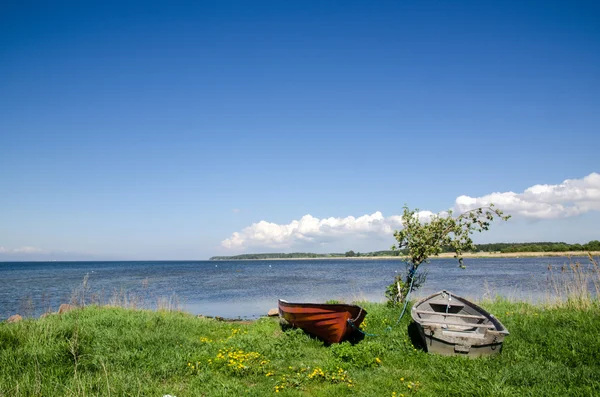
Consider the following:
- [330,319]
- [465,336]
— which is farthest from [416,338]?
[330,319]

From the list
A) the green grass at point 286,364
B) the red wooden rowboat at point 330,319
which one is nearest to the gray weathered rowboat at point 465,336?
the green grass at point 286,364

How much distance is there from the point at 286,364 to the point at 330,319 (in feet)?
6.17

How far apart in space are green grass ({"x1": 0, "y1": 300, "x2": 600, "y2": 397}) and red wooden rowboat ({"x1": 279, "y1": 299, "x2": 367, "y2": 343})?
35 centimetres

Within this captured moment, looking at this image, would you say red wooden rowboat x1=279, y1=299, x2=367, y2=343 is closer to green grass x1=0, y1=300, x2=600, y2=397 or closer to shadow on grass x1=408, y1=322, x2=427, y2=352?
green grass x1=0, y1=300, x2=600, y2=397

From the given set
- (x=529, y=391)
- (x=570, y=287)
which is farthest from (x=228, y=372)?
(x=570, y=287)

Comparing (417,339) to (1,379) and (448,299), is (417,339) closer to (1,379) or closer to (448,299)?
(448,299)

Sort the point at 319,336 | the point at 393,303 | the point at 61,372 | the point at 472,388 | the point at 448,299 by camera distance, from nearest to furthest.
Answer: the point at 472,388, the point at 61,372, the point at 319,336, the point at 448,299, the point at 393,303

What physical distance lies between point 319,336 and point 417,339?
8.49ft

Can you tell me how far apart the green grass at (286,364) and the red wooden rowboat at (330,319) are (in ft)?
1.14

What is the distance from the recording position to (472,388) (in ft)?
21.7

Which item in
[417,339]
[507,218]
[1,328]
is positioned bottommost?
[417,339]

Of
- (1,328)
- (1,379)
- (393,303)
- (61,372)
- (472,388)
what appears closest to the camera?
(472,388)

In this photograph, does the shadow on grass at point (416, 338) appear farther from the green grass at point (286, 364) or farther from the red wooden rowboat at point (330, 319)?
the red wooden rowboat at point (330, 319)

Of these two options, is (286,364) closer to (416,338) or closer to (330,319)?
(330,319)
